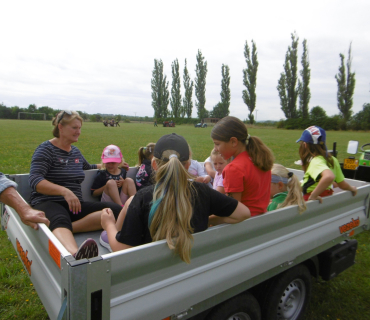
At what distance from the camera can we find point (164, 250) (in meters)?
1.48

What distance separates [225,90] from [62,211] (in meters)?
57.1

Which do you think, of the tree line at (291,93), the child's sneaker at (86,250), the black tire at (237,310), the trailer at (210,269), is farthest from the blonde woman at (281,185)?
the tree line at (291,93)

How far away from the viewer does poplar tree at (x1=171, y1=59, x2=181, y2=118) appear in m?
60.8

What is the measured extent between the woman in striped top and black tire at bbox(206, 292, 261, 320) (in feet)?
4.51

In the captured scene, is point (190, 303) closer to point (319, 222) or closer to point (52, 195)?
point (319, 222)

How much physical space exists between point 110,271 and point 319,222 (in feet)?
6.15

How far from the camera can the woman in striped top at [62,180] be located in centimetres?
262

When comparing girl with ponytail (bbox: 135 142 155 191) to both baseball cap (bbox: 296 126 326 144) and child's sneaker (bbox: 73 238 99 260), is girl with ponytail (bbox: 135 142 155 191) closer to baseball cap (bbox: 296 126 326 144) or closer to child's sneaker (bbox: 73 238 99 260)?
baseball cap (bbox: 296 126 326 144)

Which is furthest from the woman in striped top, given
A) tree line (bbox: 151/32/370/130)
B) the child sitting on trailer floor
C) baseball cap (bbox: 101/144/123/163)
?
tree line (bbox: 151/32/370/130)

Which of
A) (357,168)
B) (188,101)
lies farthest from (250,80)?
(357,168)

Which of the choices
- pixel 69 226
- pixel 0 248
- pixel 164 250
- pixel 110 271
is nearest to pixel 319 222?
pixel 164 250

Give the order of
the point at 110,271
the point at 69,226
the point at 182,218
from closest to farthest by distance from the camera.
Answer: the point at 110,271 → the point at 182,218 → the point at 69,226

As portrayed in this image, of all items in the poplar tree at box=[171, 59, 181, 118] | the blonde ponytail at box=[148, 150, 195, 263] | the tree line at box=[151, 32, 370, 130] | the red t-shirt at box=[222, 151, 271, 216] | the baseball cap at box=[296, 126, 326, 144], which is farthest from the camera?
the poplar tree at box=[171, 59, 181, 118]

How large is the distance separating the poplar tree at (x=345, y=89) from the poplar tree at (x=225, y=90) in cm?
1872
